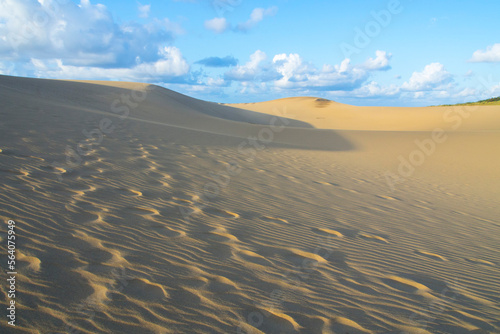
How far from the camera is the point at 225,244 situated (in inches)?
125

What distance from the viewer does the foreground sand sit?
216 centimetres

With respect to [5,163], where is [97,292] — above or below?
below

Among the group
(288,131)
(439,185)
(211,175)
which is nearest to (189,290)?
(211,175)

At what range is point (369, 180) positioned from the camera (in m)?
8.09

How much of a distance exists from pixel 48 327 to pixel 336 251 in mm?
2657

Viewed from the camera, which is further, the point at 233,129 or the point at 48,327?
the point at 233,129

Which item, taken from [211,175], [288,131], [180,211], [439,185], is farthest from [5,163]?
[288,131]

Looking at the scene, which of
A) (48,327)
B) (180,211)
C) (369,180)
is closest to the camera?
(48,327)

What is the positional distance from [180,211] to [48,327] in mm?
2134

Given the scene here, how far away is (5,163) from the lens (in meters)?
4.44

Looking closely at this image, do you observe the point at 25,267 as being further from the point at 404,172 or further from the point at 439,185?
the point at 404,172

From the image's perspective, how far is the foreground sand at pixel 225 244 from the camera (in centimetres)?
A: 216

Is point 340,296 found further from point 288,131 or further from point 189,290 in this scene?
point 288,131

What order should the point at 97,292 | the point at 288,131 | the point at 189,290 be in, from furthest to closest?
the point at 288,131 → the point at 189,290 → the point at 97,292
